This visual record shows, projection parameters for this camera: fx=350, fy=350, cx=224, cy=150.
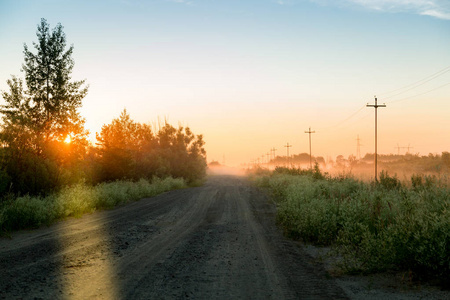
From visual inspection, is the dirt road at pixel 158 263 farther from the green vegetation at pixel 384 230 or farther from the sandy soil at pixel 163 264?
the green vegetation at pixel 384 230

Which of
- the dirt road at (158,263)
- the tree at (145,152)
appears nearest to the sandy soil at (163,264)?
the dirt road at (158,263)

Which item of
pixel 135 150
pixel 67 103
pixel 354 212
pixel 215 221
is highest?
pixel 67 103

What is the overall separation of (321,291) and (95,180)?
25.7 m

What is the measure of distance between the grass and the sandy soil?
2.96ft

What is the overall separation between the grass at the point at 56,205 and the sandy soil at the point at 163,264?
2.96 feet

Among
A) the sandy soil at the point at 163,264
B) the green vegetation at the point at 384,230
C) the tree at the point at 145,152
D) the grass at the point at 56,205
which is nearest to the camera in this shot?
the sandy soil at the point at 163,264

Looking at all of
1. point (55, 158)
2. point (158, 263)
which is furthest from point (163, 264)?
point (55, 158)

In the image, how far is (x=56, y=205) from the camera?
1577 centimetres

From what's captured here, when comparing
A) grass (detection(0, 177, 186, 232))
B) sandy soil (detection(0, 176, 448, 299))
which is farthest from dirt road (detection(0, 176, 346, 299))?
grass (detection(0, 177, 186, 232))

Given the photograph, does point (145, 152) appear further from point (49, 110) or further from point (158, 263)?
point (158, 263)

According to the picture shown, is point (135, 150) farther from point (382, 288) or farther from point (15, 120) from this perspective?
point (382, 288)

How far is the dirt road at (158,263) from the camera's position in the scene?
6.26m

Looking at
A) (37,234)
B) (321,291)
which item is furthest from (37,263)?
(321,291)

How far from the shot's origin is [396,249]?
715cm
